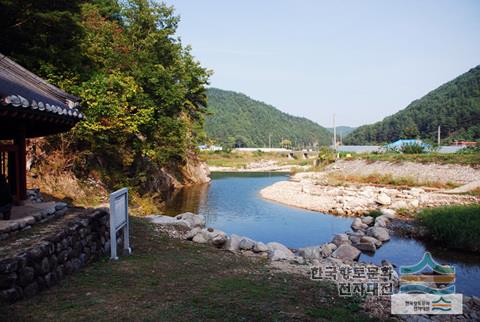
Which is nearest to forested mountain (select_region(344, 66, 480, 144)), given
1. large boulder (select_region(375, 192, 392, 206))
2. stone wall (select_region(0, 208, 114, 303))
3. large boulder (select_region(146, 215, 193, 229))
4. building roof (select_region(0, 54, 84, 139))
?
large boulder (select_region(375, 192, 392, 206))

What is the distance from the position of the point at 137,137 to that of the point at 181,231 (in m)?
7.38

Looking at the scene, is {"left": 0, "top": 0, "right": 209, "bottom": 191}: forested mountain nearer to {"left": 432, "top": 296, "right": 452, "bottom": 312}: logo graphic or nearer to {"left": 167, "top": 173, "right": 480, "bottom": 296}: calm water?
{"left": 167, "top": 173, "right": 480, "bottom": 296}: calm water

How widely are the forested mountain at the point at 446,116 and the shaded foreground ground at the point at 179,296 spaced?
57.5 meters

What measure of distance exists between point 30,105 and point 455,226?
13.3 m

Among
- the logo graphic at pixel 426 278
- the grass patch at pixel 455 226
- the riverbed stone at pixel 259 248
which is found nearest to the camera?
the logo graphic at pixel 426 278


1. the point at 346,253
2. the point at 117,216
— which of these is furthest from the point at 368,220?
the point at 117,216

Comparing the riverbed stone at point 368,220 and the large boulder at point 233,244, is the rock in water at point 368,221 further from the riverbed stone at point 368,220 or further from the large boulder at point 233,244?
the large boulder at point 233,244

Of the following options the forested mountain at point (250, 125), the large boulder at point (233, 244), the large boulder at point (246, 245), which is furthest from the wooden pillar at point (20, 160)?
the forested mountain at point (250, 125)

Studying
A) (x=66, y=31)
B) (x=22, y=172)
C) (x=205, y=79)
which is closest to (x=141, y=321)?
(x=22, y=172)

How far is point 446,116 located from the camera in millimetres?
62312

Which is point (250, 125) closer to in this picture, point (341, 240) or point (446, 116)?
point (446, 116)

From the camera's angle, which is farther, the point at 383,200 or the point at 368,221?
the point at 383,200

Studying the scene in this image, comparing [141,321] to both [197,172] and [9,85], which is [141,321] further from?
[197,172]

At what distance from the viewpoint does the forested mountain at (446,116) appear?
188 feet
